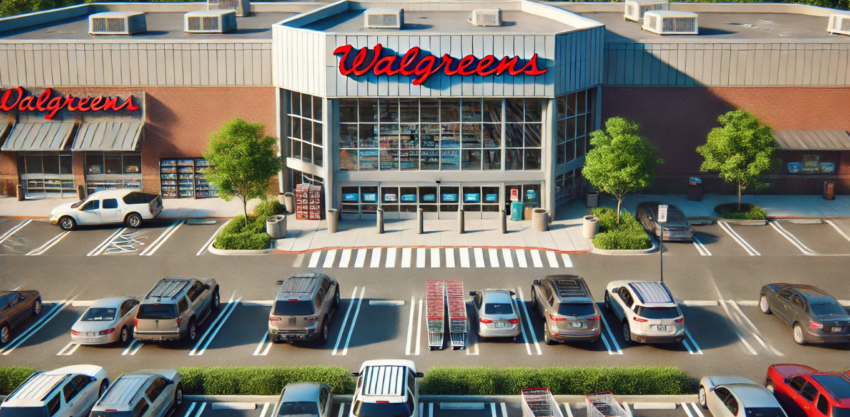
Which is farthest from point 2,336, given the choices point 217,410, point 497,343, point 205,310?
point 497,343

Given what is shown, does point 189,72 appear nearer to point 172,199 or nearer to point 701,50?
point 172,199

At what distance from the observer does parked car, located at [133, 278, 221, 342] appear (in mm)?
26469

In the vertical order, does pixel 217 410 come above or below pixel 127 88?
below

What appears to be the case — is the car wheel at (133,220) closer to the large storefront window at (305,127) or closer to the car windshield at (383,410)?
the large storefront window at (305,127)

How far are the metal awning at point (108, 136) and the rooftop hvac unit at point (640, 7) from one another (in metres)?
29.3

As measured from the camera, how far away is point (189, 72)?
42688 millimetres

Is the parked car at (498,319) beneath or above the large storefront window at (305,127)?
beneath

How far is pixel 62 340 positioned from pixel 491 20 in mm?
26246

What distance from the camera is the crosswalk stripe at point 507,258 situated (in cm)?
3447

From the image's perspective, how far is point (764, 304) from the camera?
29.8 meters

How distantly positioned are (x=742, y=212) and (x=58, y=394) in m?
31.9

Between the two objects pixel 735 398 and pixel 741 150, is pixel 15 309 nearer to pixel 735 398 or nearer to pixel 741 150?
pixel 735 398

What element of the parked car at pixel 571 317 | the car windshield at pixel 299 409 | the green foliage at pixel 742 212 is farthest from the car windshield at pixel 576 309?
the green foliage at pixel 742 212

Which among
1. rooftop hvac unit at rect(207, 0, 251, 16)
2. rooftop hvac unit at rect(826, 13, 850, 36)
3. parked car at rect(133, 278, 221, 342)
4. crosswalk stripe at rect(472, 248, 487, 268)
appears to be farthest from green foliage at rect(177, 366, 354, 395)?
rooftop hvac unit at rect(826, 13, 850, 36)
